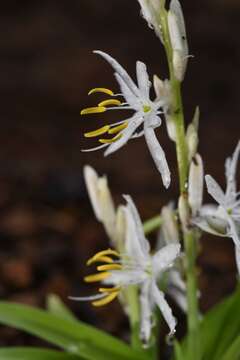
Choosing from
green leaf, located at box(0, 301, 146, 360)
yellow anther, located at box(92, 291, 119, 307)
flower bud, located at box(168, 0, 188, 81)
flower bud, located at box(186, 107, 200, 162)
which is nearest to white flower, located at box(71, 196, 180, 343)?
yellow anther, located at box(92, 291, 119, 307)

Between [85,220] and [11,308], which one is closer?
[11,308]

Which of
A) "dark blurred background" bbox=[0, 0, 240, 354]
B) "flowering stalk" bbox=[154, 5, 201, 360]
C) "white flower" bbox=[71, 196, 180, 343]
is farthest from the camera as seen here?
"dark blurred background" bbox=[0, 0, 240, 354]

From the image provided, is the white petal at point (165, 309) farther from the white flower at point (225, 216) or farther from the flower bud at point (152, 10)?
the flower bud at point (152, 10)

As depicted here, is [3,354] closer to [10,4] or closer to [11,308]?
[11,308]

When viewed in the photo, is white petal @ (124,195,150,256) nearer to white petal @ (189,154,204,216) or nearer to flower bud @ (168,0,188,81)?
white petal @ (189,154,204,216)

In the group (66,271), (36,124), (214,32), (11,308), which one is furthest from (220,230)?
(214,32)

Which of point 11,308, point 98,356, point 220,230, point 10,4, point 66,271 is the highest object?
point 10,4
